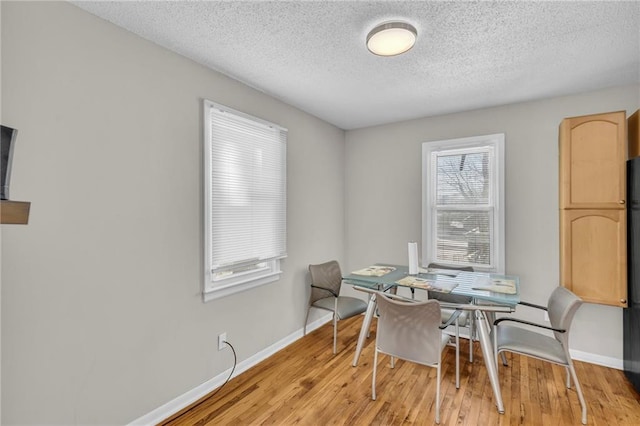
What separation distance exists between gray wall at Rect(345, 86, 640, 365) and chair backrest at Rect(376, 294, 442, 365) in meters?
1.75

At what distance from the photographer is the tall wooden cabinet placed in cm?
240

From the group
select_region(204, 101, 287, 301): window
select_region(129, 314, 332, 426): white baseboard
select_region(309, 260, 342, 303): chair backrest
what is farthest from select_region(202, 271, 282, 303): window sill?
select_region(129, 314, 332, 426): white baseboard

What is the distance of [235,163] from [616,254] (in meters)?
3.26

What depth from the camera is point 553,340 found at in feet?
7.36

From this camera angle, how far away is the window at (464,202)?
3.26 m

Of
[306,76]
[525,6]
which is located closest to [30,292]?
[306,76]

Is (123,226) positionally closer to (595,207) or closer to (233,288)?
(233,288)

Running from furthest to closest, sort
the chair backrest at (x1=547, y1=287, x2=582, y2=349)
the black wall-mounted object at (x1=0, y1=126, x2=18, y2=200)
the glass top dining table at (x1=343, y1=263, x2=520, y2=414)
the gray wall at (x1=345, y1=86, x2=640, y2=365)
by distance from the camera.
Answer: the gray wall at (x1=345, y1=86, x2=640, y2=365), the glass top dining table at (x1=343, y1=263, x2=520, y2=414), the chair backrest at (x1=547, y1=287, x2=582, y2=349), the black wall-mounted object at (x1=0, y1=126, x2=18, y2=200)

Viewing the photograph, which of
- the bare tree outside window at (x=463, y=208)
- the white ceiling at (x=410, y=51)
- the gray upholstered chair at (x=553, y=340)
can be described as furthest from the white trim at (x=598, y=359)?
the white ceiling at (x=410, y=51)

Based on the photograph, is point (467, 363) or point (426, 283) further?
point (467, 363)

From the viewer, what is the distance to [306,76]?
2.55m

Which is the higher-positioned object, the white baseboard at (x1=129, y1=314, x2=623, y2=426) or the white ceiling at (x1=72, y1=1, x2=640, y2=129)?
the white ceiling at (x1=72, y1=1, x2=640, y2=129)

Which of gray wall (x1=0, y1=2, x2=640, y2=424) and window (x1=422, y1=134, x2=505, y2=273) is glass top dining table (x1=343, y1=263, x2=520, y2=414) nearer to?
window (x1=422, y1=134, x2=505, y2=273)

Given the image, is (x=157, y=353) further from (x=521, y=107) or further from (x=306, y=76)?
(x=521, y=107)
